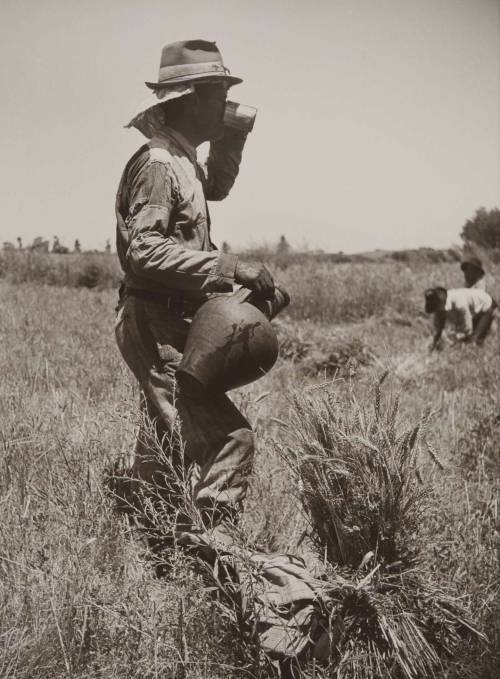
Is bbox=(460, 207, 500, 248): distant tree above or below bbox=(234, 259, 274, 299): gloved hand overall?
above

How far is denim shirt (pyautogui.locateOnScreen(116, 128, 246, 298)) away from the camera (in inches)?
96.0

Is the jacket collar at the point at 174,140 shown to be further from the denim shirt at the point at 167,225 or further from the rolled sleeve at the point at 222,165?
the rolled sleeve at the point at 222,165

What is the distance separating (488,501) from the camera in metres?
3.45

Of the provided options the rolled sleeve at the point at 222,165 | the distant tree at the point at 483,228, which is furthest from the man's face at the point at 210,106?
the distant tree at the point at 483,228

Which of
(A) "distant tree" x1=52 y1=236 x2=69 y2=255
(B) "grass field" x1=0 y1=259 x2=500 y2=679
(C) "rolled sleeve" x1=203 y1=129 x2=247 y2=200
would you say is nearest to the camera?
(B) "grass field" x1=0 y1=259 x2=500 y2=679

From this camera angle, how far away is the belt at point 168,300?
269 cm

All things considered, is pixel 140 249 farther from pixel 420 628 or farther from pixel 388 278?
pixel 388 278

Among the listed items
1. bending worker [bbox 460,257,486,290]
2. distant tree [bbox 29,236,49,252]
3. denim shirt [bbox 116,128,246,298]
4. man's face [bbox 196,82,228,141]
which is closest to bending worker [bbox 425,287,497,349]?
bending worker [bbox 460,257,486,290]

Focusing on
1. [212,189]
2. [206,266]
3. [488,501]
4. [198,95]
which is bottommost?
Result: [488,501]

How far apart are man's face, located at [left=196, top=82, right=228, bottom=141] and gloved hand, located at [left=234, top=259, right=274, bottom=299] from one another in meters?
0.75

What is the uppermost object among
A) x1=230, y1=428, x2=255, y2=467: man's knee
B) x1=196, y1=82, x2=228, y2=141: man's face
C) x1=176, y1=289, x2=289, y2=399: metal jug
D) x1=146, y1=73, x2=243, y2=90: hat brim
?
x1=146, y1=73, x2=243, y2=90: hat brim

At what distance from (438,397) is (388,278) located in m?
8.52

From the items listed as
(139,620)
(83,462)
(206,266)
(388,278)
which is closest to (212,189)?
(206,266)

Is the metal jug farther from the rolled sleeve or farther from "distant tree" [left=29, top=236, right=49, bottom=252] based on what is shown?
"distant tree" [left=29, top=236, right=49, bottom=252]
